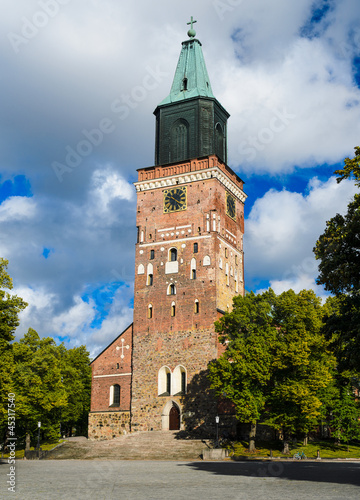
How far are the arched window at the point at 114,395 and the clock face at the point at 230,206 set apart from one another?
19.5 m

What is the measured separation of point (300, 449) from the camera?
3944 cm

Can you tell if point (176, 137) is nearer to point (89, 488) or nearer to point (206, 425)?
point (206, 425)

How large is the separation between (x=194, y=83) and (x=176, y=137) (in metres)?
5.99

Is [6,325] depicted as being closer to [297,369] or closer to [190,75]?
[297,369]

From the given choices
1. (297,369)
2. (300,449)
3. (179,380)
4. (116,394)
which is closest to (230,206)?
(179,380)

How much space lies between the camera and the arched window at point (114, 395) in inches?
1996

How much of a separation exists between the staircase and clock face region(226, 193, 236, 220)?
21224mm

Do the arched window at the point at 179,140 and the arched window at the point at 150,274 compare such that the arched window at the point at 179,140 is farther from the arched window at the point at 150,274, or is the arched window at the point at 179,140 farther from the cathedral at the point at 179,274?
the arched window at the point at 150,274

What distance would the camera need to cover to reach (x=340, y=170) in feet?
63.2

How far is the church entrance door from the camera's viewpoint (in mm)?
46844

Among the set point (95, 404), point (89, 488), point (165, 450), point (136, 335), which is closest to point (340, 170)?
point (89, 488)

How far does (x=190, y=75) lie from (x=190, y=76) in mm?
135

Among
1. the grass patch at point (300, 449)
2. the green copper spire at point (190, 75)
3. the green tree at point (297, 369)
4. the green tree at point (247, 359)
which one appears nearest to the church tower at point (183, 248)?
the green copper spire at point (190, 75)

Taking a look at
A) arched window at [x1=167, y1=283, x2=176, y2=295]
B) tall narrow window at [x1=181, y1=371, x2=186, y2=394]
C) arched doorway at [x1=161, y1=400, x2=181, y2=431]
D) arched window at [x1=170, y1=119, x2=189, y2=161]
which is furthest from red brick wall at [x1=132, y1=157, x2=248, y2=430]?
arched window at [x1=170, y1=119, x2=189, y2=161]
